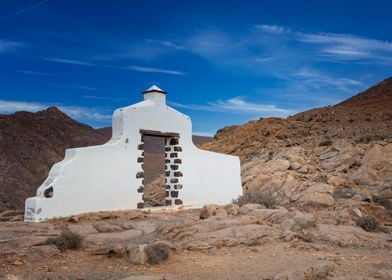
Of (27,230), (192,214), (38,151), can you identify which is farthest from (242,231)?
(38,151)

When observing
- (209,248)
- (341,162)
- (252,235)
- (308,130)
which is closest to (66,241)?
(209,248)

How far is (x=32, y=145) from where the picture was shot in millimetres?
40156

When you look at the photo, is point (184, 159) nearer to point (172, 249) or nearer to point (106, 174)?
point (106, 174)

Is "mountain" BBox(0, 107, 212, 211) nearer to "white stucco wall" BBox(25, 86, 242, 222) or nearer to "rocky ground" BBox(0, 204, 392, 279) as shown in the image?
"white stucco wall" BBox(25, 86, 242, 222)

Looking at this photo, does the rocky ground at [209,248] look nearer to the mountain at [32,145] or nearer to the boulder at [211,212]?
the boulder at [211,212]

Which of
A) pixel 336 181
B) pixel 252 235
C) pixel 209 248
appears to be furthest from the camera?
pixel 336 181

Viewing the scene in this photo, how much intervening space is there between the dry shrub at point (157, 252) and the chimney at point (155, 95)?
8182 millimetres

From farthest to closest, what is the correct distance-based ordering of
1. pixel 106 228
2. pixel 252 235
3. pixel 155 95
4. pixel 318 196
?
pixel 318 196 → pixel 155 95 → pixel 106 228 → pixel 252 235

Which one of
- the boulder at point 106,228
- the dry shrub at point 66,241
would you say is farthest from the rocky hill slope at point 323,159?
the dry shrub at point 66,241

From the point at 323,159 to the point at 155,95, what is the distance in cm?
1074

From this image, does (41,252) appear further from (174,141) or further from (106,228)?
(174,141)

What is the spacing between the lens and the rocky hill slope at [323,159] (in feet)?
56.6

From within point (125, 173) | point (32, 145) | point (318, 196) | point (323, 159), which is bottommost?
point (318, 196)

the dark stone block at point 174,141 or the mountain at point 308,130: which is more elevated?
the mountain at point 308,130
